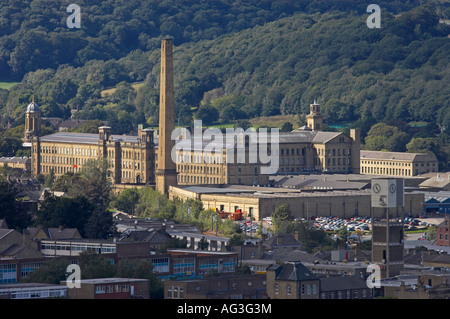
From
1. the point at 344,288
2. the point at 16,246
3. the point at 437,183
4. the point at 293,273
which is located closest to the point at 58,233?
the point at 16,246

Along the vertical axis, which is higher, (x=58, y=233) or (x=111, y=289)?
(x=58, y=233)

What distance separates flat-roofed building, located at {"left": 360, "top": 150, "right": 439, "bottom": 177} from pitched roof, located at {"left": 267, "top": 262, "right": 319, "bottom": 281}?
82.6 meters

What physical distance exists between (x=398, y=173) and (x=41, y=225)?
64.5 meters

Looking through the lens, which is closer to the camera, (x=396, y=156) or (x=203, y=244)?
(x=203, y=244)

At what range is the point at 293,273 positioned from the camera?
66688mm

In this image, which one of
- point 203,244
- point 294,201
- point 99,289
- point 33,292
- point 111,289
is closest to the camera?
point 33,292

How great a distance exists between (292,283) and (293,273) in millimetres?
527

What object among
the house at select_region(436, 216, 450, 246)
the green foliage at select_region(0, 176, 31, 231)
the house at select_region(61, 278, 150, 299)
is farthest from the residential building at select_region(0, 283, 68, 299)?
the house at select_region(436, 216, 450, 246)

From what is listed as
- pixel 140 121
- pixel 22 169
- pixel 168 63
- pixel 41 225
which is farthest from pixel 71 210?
pixel 140 121

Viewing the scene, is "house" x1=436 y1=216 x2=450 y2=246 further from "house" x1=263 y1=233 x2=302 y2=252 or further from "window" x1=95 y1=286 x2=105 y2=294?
"window" x1=95 y1=286 x2=105 y2=294

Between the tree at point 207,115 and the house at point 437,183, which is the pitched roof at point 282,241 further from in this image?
the tree at point 207,115

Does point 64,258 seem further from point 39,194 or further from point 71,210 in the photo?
point 39,194

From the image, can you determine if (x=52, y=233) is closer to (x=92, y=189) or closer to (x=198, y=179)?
(x=92, y=189)

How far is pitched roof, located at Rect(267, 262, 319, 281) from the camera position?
218 ft
